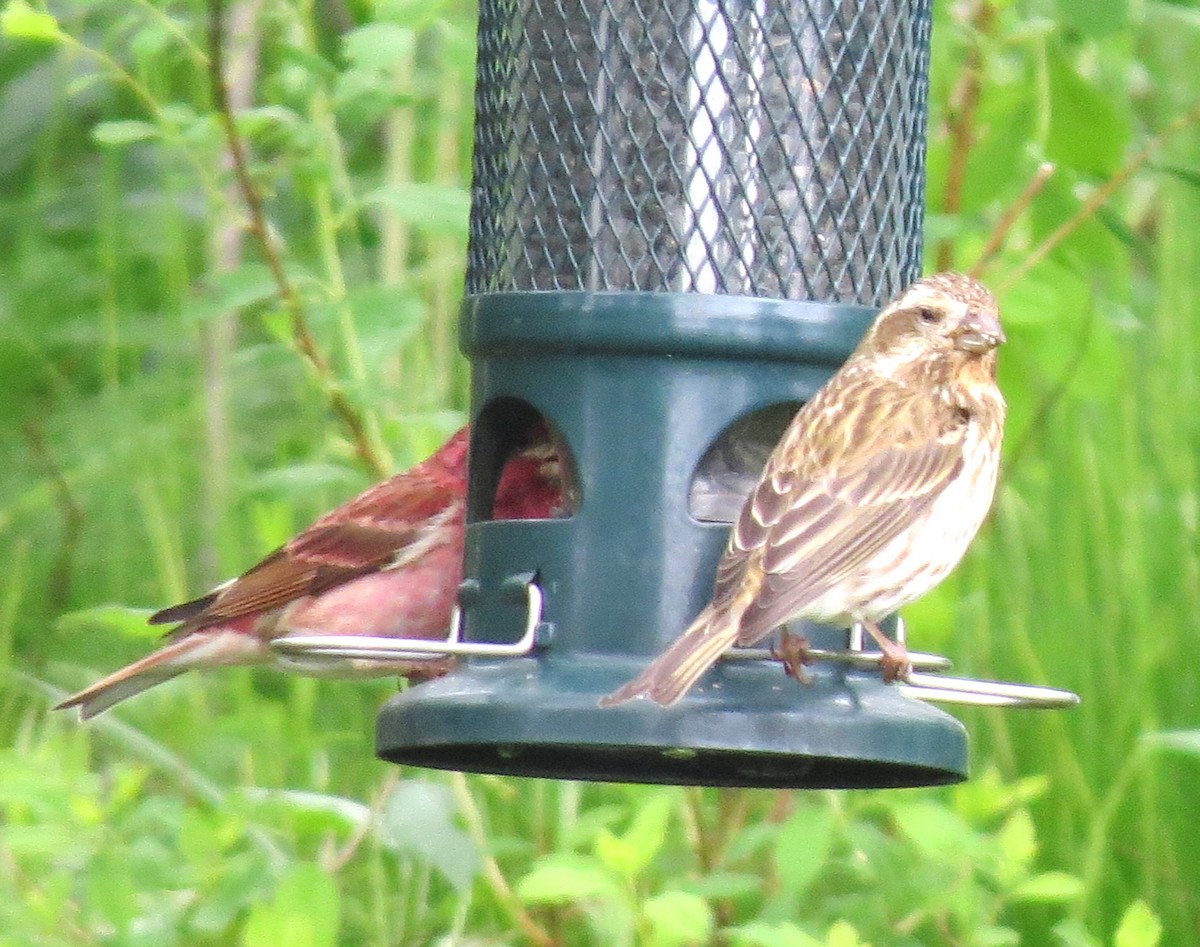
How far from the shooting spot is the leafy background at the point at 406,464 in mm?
5570

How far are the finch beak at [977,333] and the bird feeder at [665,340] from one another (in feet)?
0.67

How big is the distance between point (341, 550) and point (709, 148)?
74.7 inches

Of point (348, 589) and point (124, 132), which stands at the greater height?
point (124, 132)

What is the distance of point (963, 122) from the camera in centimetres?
651

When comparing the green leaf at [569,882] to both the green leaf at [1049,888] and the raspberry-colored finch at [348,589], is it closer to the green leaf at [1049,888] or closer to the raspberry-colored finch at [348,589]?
the raspberry-colored finch at [348,589]

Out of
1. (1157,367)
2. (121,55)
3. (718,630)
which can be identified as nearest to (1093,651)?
(1157,367)

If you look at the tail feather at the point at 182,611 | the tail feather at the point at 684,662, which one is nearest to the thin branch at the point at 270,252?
the tail feather at the point at 182,611

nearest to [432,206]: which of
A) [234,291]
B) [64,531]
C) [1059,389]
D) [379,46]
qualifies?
[379,46]

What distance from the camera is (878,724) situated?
4.84 m

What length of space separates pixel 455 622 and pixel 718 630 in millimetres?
891

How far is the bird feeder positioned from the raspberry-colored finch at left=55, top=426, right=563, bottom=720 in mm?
566

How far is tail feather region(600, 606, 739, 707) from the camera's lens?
4.50 m

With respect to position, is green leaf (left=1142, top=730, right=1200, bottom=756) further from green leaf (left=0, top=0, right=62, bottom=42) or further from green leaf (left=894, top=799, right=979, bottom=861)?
green leaf (left=0, top=0, right=62, bottom=42)

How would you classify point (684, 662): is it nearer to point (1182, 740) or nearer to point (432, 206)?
point (1182, 740)
